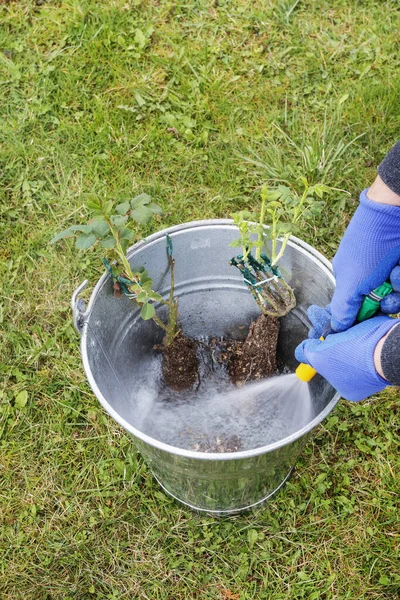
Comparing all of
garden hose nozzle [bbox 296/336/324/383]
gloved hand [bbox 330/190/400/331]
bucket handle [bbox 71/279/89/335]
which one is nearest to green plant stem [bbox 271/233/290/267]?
gloved hand [bbox 330/190/400/331]

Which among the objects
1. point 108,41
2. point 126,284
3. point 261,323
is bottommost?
point 261,323

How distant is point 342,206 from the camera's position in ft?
7.78

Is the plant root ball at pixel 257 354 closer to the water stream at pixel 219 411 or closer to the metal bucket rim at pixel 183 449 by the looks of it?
the water stream at pixel 219 411

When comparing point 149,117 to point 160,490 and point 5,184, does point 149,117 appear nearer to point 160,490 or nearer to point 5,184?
point 5,184

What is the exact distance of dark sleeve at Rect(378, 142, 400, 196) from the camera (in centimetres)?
138

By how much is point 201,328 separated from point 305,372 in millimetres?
525

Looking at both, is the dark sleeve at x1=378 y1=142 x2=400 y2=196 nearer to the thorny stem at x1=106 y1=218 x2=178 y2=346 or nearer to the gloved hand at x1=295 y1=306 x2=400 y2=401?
the gloved hand at x1=295 y1=306 x2=400 y2=401

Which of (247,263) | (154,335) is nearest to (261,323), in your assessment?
(247,263)

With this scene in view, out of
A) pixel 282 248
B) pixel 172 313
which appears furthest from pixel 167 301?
pixel 282 248

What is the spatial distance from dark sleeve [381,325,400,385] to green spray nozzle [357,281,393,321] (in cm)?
20

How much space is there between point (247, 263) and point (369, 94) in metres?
1.31

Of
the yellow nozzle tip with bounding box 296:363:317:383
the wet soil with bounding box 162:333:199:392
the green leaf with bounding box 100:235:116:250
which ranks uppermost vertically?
the green leaf with bounding box 100:235:116:250

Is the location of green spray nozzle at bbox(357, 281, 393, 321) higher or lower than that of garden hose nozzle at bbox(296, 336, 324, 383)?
higher

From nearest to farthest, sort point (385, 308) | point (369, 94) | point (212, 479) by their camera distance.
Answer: point (385, 308)
point (212, 479)
point (369, 94)
